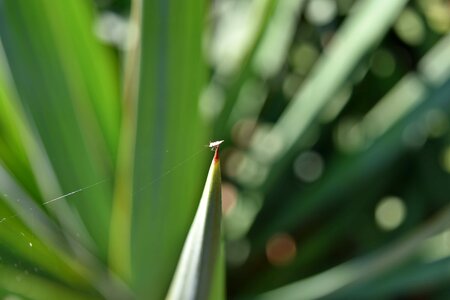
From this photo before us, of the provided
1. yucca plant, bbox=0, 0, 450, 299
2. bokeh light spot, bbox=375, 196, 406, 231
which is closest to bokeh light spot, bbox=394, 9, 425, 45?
yucca plant, bbox=0, 0, 450, 299

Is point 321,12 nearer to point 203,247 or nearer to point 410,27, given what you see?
point 410,27

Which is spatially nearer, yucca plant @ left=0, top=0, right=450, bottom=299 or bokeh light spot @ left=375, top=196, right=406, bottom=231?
yucca plant @ left=0, top=0, right=450, bottom=299

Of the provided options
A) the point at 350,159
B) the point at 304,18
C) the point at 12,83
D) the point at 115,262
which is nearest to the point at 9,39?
the point at 12,83

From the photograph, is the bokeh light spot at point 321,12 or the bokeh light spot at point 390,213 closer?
the bokeh light spot at point 390,213

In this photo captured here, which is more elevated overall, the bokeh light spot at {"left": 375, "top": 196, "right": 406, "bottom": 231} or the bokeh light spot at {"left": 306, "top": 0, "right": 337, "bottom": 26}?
the bokeh light spot at {"left": 306, "top": 0, "right": 337, "bottom": 26}

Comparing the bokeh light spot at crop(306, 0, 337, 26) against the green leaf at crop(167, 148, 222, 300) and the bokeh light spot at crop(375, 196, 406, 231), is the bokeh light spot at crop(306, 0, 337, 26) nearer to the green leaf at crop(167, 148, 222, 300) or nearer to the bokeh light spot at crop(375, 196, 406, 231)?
the bokeh light spot at crop(375, 196, 406, 231)

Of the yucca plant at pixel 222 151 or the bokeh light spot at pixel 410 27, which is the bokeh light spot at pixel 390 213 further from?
the bokeh light spot at pixel 410 27

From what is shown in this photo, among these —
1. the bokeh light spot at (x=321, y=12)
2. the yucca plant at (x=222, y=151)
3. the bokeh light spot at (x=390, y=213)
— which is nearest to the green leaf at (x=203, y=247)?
the yucca plant at (x=222, y=151)

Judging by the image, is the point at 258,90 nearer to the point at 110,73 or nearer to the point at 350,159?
the point at 350,159
